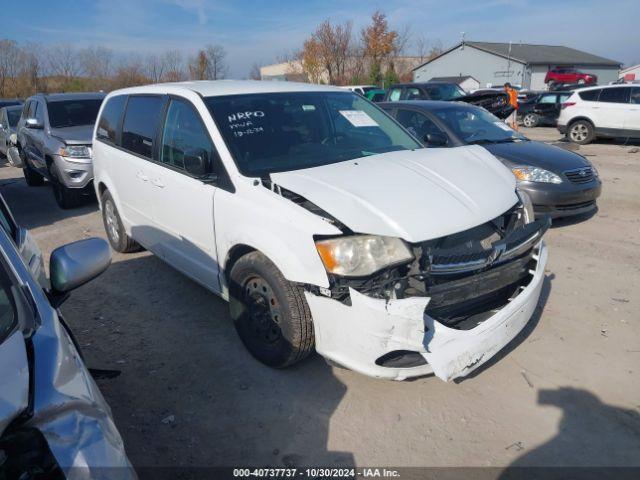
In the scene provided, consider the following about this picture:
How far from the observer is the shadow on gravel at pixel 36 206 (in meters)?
7.70

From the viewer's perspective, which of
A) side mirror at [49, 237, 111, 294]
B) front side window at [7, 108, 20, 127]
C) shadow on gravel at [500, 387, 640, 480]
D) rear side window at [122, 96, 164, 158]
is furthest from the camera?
front side window at [7, 108, 20, 127]

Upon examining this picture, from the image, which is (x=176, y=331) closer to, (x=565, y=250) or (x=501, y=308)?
(x=501, y=308)

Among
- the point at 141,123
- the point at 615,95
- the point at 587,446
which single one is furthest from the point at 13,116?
the point at 615,95

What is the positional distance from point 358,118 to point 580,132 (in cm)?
1244

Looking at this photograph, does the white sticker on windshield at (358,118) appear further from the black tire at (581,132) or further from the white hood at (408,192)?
the black tire at (581,132)

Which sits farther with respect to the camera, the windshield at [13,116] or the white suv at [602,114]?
the windshield at [13,116]

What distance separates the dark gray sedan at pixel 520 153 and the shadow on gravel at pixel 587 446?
307cm

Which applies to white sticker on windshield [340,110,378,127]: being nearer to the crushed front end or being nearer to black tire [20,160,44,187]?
the crushed front end

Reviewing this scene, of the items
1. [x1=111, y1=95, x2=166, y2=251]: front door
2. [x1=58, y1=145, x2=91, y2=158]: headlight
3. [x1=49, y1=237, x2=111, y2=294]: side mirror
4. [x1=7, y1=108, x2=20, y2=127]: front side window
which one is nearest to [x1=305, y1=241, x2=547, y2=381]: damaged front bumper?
[x1=49, y1=237, x2=111, y2=294]: side mirror

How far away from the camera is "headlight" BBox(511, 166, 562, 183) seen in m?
5.96

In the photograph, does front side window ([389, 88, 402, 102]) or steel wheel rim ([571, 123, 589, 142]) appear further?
front side window ([389, 88, 402, 102])

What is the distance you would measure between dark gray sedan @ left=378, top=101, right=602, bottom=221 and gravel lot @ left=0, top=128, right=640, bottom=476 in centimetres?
161

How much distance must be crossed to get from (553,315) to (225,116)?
10.0 ft

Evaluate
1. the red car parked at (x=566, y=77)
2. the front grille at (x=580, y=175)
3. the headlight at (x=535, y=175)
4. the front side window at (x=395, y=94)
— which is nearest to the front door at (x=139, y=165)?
the headlight at (x=535, y=175)
